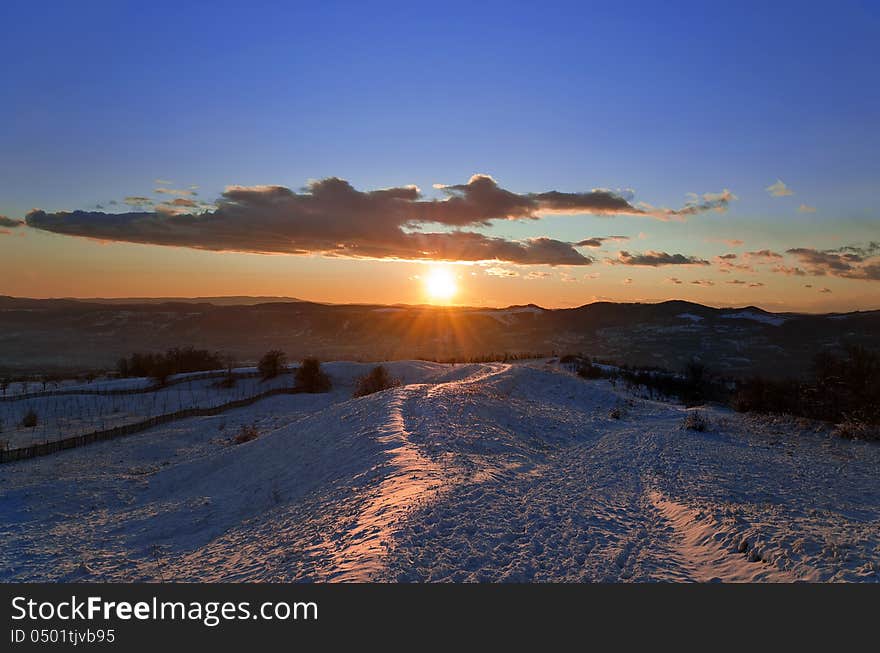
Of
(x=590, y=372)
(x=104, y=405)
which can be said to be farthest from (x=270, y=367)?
(x=590, y=372)

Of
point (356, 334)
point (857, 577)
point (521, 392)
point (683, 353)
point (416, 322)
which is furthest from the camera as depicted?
point (416, 322)

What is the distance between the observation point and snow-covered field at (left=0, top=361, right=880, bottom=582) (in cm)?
735

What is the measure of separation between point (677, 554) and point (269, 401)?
1090 inches

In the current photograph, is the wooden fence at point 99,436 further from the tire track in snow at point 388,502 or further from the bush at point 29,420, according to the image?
the tire track in snow at point 388,502

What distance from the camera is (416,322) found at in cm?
11450

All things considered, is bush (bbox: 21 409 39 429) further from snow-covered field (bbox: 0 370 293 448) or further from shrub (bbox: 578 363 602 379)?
shrub (bbox: 578 363 602 379)

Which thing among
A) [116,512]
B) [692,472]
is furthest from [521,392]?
[116,512]

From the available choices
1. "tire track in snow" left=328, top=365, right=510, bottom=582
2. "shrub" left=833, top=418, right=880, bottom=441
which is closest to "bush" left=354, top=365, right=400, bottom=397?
"tire track in snow" left=328, top=365, right=510, bottom=582

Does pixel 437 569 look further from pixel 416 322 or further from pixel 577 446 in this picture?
pixel 416 322

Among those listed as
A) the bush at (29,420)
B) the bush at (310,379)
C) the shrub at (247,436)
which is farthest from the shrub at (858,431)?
the bush at (29,420)

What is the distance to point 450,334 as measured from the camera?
102500 millimetres

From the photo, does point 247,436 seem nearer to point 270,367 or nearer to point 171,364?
point 270,367

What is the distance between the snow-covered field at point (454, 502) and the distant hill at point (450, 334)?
4681cm

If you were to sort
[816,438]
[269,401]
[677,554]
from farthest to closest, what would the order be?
[269,401], [816,438], [677,554]
